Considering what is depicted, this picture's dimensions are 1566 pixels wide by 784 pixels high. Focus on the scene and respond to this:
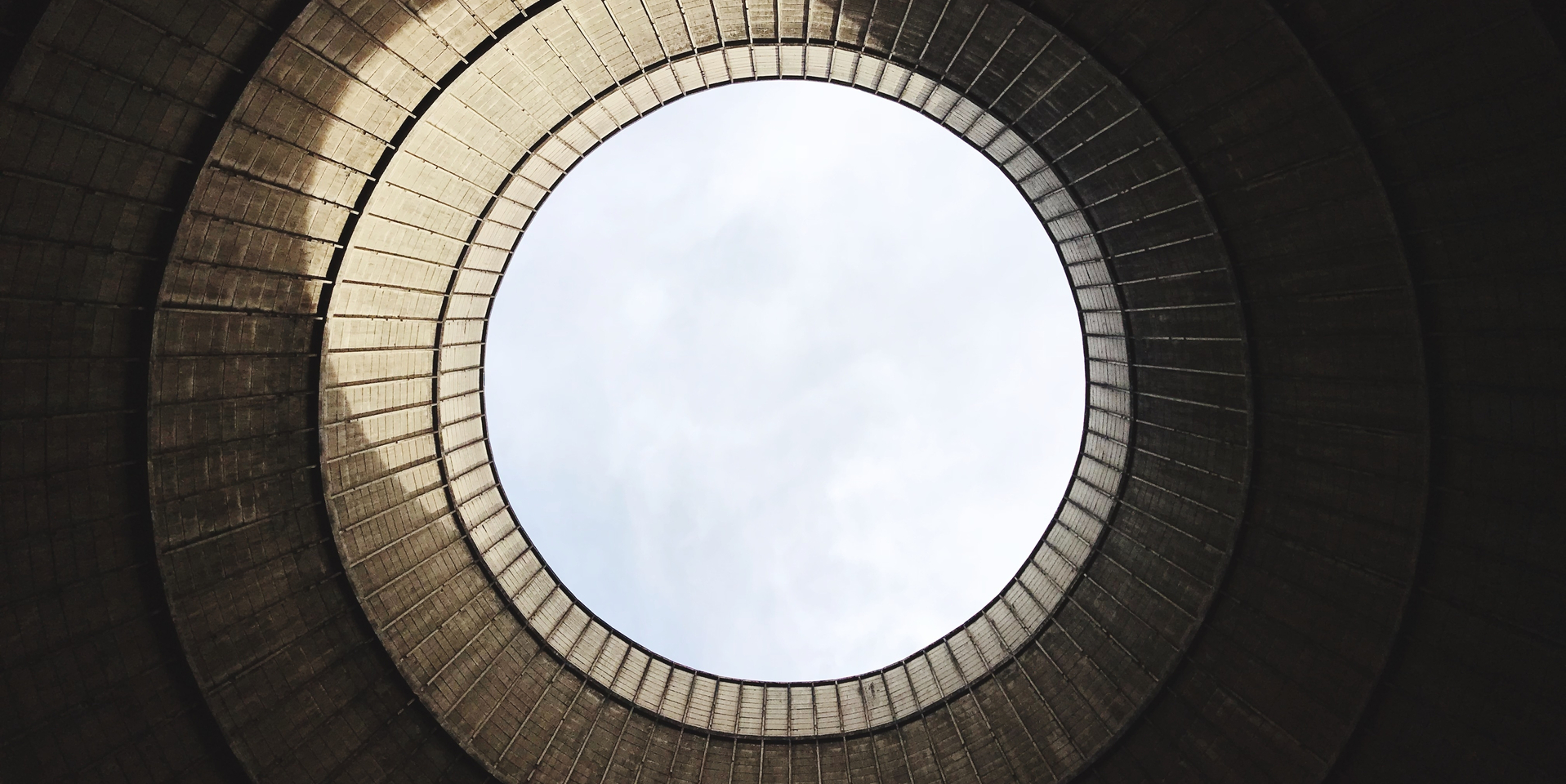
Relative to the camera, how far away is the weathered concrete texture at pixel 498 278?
2044 centimetres

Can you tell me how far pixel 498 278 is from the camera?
31219 millimetres

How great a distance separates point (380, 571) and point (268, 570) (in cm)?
348

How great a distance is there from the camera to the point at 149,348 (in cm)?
2188

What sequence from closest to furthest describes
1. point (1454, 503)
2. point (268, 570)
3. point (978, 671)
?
point (1454, 503), point (268, 570), point (978, 671)

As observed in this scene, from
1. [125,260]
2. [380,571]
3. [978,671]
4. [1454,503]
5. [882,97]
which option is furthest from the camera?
[978,671]

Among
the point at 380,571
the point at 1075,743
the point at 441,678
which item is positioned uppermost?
the point at 380,571

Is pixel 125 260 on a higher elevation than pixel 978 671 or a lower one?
higher

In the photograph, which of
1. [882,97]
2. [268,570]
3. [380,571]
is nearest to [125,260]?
[268,570]

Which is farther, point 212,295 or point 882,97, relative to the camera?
point 882,97

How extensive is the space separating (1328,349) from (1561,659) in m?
10.1

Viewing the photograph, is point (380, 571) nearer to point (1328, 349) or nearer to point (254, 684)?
point (254, 684)

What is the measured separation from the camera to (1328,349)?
23797 mm

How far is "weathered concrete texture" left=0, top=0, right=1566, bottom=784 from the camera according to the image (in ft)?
67.1

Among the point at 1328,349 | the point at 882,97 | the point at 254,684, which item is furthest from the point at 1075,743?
the point at 254,684
